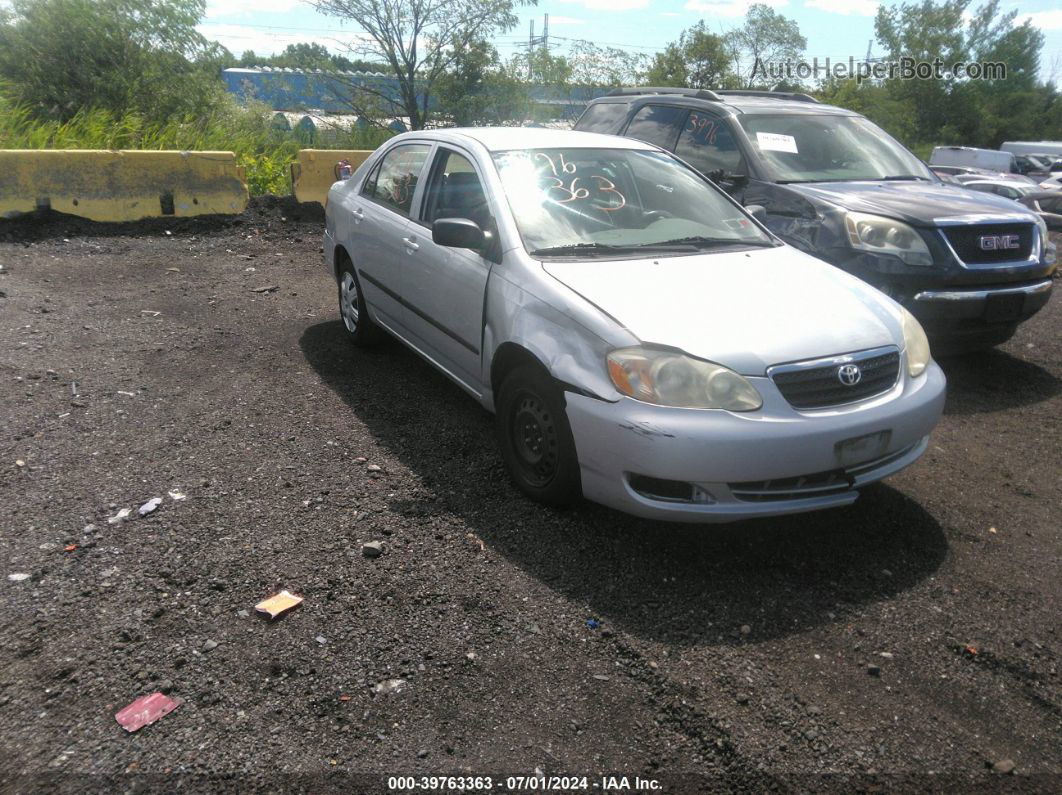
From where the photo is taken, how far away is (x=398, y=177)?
5.79m

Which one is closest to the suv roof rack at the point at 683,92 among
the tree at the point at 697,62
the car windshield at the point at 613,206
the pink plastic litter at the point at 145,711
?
the car windshield at the point at 613,206

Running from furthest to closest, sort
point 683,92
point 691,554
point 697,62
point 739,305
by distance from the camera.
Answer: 1. point 697,62
2. point 683,92
3. point 739,305
4. point 691,554

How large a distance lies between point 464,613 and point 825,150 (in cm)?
542

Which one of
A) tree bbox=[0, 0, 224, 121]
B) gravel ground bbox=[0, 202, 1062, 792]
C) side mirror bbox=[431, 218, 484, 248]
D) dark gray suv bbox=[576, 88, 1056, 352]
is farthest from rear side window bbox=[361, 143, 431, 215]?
tree bbox=[0, 0, 224, 121]

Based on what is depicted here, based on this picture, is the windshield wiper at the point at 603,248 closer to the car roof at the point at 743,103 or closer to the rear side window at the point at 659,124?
the car roof at the point at 743,103

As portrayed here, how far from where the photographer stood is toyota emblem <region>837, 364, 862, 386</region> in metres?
3.66

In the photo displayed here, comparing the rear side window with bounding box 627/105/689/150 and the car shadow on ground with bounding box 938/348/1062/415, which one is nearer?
the car shadow on ground with bounding box 938/348/1062/415

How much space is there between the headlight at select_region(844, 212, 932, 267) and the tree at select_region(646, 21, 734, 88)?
23041 millimetres

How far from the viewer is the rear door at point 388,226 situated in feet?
18.0

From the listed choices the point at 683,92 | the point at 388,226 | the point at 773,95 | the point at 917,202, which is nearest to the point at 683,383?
the point at 388,226

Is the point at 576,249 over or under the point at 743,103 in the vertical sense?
under

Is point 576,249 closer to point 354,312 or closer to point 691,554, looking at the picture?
point 691,554

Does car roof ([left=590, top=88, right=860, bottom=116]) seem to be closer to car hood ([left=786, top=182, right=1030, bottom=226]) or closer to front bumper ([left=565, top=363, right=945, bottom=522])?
car hood ([left=786, top=182, right=1030, bottom=226])

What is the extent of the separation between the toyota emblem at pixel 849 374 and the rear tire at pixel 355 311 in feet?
11.5
